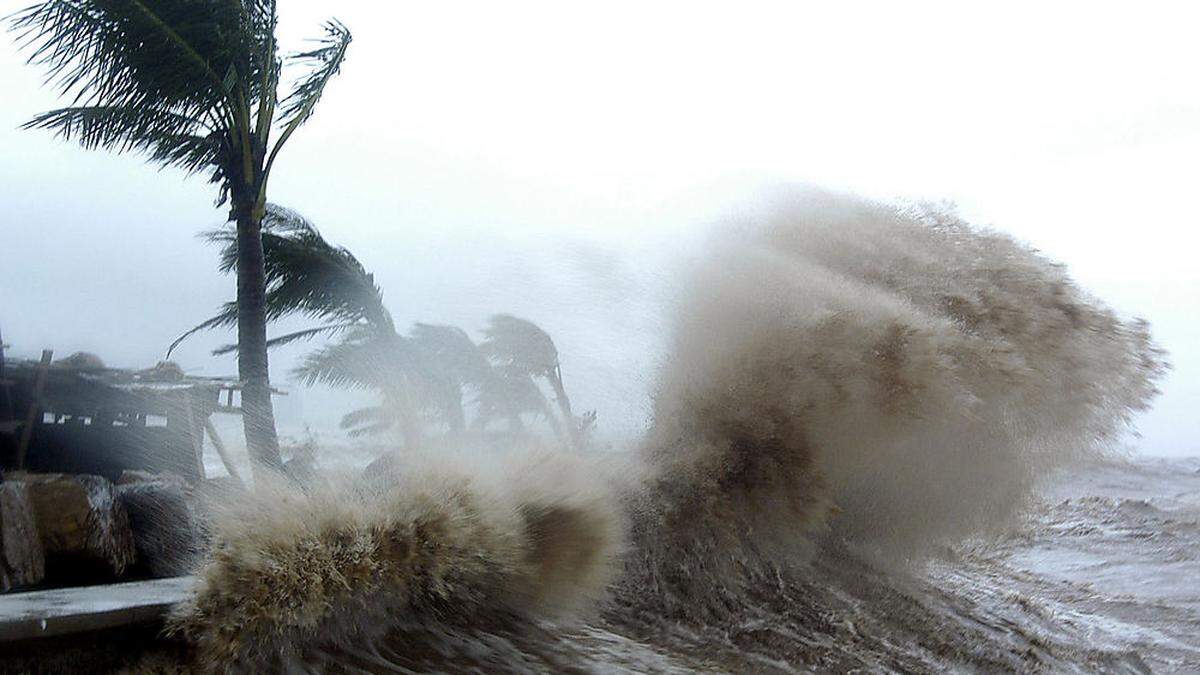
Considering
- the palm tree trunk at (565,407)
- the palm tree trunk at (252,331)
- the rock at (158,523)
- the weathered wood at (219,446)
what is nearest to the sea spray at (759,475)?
the palm tree trunk at (565,407)

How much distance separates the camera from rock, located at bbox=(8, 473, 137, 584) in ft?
14.3

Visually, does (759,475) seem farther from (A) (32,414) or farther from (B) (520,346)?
(A) (32,414)

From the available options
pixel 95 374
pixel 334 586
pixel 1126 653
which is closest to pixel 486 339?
pixel 334 586

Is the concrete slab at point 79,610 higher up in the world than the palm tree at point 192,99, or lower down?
lower down

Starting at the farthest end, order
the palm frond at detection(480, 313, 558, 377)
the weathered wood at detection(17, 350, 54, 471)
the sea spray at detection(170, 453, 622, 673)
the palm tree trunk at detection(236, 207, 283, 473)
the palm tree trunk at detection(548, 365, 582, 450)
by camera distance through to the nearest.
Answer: the palm tree trunk at detection(236, 207, 283, 473) → the weathered wood at detection(17, 350, 54, 471) → the palm frond at detection(480, 313, 558, 377) → the palm tree trunk at detection(548, 365, 582, 450) → the sea spray at detection(170, 453, 622, 673)

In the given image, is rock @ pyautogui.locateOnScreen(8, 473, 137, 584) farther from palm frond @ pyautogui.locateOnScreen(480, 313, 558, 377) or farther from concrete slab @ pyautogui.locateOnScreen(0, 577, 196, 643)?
palm frond @ pyautogui.locateOnScreen(480, 313, 558, 377)

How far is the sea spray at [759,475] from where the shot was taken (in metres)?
2.56

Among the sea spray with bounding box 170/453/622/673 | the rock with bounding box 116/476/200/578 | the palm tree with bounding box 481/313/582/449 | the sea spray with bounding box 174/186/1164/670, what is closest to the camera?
the sea spray with bounding box 170/453/622/673

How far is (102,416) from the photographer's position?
27.0 feet

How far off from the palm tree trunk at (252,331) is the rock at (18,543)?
3.50 m

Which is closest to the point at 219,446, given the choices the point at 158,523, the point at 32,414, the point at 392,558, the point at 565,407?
the point at 32,414

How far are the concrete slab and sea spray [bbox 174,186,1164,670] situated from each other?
0.10 metres

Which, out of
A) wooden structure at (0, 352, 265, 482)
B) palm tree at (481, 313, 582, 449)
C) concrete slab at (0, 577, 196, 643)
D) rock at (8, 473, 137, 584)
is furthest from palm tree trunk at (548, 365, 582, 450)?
wooden structure at (0, 352, 265, 482)

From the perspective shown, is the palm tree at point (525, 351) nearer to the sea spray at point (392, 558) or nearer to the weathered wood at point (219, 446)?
the sea spray at point (392, 558)
